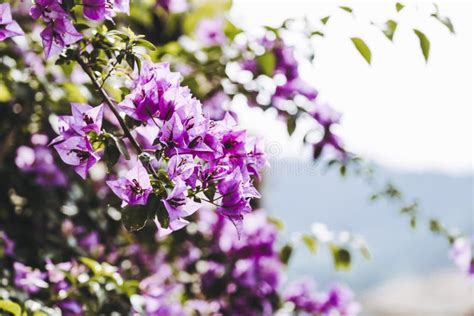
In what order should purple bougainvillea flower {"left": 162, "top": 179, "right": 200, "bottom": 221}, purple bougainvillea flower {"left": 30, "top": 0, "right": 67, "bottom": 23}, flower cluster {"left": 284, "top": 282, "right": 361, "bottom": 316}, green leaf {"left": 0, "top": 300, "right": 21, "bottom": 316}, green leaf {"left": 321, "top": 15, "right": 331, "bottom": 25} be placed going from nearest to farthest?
purple bougainvillea flower {"left": 162, "top": 179, "right": 200, "bottom": 221} < purple bougainvillea flower {"left": 30, "top": 0, "right": 67, "bottom": 23} < green leaf {"left": 0, "top": 300, "right": 21, "bottom": 316} < green leaf {"left": 321, "top": 15, "right": 331, "bottom": 25} < flower cluster {"left": 284, "top": 282, "right": 361, "bottom": 316}

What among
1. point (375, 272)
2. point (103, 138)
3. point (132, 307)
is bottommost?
point (375, 272)

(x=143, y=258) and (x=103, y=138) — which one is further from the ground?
(x=103, y=138)

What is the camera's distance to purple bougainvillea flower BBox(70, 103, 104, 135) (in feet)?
2.58

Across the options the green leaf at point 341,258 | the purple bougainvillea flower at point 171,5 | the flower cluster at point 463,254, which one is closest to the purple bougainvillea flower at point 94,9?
the purple bougainvillea flower at point 171,5

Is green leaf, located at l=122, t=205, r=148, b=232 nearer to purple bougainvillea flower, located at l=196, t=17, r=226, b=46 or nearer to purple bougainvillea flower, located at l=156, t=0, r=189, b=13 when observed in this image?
purple bougainvillea flower, located at l=156, t=0, r=189, b=13

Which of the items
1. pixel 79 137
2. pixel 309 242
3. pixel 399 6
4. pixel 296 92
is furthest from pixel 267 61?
pixel 79 137

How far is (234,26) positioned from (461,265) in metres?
0.97

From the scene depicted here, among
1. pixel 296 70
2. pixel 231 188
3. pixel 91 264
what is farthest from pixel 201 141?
pixel 296 70

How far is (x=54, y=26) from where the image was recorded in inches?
32.9

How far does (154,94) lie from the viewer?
766mm

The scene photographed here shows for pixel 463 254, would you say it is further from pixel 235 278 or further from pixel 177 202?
pixel 177 202

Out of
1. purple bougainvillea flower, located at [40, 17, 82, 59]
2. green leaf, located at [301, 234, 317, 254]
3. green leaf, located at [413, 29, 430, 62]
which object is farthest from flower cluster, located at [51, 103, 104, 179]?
green leaf, located at [301, 234, 317, 254]

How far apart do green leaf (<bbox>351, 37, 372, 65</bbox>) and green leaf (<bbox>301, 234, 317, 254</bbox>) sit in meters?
0.63

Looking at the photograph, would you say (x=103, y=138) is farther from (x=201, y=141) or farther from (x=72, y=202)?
(x=72, y=202)
